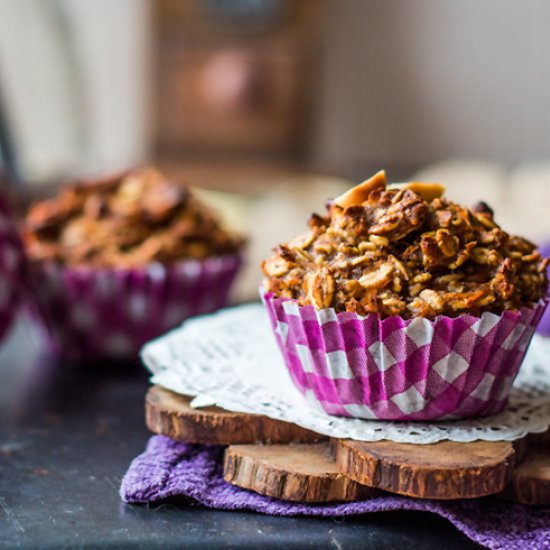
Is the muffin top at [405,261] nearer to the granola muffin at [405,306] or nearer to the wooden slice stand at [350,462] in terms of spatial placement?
the granola muffin at [405,306]

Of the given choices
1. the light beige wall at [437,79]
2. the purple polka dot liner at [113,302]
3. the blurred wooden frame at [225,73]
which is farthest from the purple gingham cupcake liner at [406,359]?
the blurred wooden frame at [225,73]

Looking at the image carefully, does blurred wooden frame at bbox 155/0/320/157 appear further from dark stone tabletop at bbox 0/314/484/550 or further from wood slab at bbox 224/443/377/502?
wood slab at bbox 224/443/377/502

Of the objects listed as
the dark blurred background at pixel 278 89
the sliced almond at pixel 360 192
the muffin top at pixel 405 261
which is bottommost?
the dark blurred background at pixel 278 89

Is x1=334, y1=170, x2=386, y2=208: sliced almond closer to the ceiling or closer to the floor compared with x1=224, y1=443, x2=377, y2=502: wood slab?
closer to the ceiling

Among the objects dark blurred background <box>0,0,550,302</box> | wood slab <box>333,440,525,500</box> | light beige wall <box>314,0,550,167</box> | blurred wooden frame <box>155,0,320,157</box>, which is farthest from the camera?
blurred wooden frame <box>155,0,320,157</box>

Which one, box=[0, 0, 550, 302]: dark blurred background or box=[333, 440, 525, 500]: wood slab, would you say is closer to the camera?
box=[333, 440, 525, 500]: wood slab

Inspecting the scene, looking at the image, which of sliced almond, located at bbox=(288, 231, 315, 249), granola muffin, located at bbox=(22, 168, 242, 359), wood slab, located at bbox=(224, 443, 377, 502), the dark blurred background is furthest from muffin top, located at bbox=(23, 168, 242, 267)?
the dark blurred background
